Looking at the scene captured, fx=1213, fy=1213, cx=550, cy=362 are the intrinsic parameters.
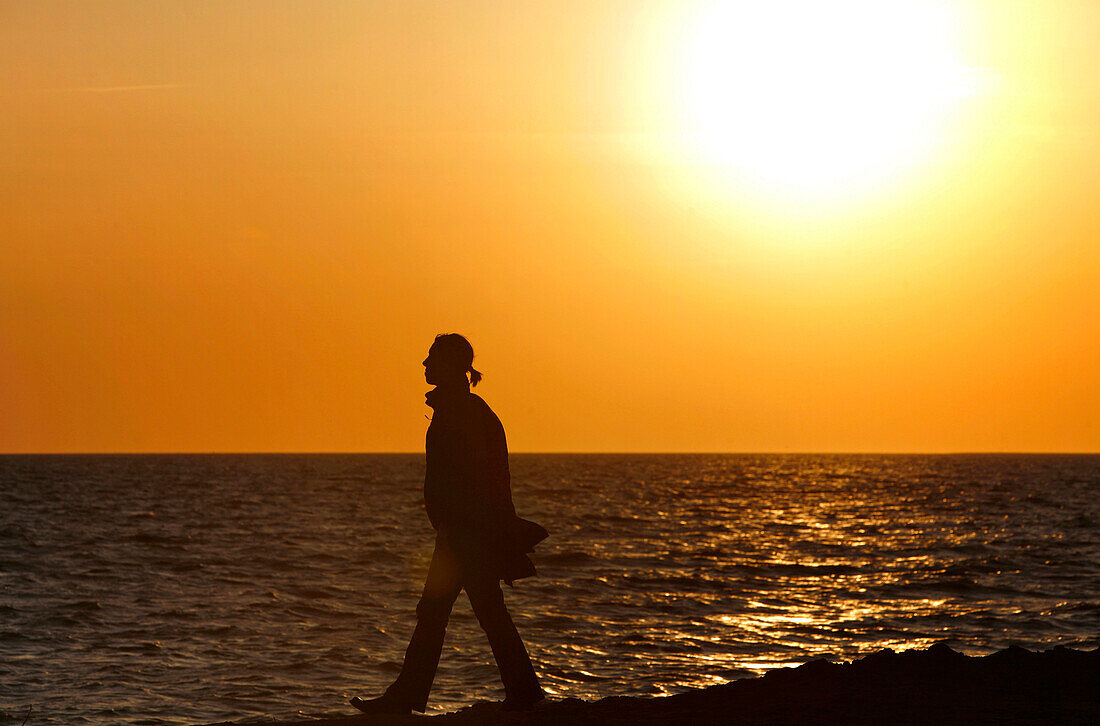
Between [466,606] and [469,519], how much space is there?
13.3 metres

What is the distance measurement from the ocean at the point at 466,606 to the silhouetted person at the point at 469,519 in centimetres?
580

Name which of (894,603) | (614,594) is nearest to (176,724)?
(614,594)

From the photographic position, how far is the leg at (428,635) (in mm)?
7219

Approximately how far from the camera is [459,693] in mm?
13312

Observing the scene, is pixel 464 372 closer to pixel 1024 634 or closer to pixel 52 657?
pixel 52 657

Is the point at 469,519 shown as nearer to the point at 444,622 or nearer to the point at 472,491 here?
the point at 472,491

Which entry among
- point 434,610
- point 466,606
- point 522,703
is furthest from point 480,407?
point 466,606

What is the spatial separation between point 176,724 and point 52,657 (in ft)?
14.9

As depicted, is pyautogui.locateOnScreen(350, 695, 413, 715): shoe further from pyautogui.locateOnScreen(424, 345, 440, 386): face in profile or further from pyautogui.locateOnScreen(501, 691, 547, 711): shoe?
pyautogui.locateOnScreen(424, 345, 440, 386): face in profile

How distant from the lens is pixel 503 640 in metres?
7.16

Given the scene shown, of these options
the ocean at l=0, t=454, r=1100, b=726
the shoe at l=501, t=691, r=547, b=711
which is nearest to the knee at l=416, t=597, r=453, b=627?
the shoe at l=501, t=691, r=547, b=711

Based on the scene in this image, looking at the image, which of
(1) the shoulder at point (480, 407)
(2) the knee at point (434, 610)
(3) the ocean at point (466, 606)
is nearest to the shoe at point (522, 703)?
(2) the knee at point (434, 610)

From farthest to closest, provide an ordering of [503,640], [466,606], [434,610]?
1. [466,606]
2. [434,610]
3. [503,640]

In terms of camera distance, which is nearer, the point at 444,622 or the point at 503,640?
the point at 503,640
